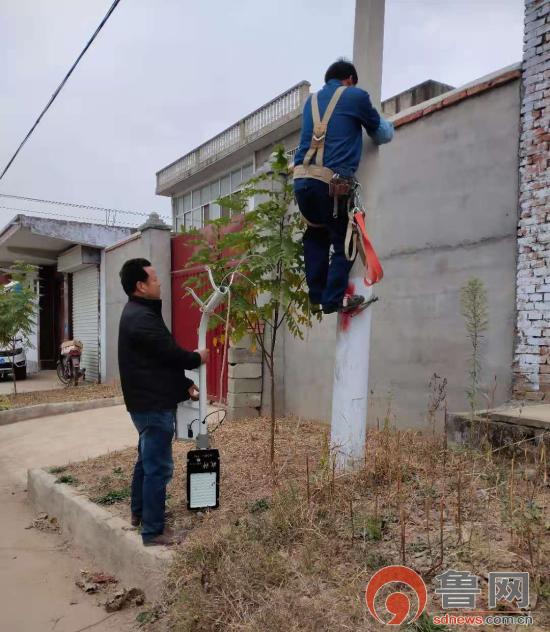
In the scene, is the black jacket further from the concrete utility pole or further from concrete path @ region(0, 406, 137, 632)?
concrete path @ region(0, 406, 137, 632)

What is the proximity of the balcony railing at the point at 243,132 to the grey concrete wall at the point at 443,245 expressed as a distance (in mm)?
11377

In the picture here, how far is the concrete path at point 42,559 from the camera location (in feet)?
10.2

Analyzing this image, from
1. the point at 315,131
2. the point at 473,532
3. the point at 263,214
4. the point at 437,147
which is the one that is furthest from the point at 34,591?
the point at 437,147

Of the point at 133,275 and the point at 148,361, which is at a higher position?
the point at 133,275

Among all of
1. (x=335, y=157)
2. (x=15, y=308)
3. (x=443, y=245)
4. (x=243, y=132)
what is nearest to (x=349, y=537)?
(x=335, y=157)

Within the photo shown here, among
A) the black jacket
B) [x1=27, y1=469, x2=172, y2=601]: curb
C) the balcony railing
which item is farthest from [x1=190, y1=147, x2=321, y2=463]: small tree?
the balcony railing

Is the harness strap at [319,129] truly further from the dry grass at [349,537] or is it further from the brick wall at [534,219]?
the dry grass at [349,537]

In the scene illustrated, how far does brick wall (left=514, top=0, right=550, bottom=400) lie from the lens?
4.30 metres

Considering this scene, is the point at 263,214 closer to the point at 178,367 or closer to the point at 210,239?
the point at 210,239

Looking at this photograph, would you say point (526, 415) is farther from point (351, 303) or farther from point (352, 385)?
point (351, 303)

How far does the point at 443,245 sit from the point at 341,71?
2.06 meters

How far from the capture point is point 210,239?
4969 mm

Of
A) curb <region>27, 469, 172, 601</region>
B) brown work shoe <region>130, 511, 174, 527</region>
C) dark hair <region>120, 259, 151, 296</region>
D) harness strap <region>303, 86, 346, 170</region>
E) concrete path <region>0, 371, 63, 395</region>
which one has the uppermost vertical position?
harness strap <region>303, 86, 346, 170</region>

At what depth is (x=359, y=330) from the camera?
371 centimetres
